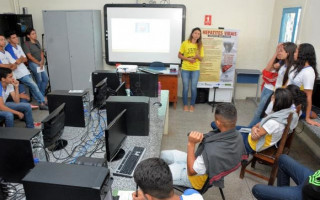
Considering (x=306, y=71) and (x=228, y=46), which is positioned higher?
(x=228, y=46)

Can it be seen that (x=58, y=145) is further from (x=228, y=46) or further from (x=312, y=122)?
(x=228, y=46)

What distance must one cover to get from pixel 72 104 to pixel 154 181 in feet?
5.00

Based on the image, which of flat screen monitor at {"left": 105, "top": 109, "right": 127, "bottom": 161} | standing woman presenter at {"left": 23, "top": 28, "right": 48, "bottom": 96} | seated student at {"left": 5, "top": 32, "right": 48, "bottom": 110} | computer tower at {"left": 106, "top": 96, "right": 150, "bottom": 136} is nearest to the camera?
flat screen monitor at {"left": 105, "top": 109, "right": 127, "bottom": 161}

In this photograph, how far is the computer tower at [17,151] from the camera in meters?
1.62

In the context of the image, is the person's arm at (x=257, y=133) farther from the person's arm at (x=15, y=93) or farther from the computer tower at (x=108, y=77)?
the person's arm at (x=15, y=93)

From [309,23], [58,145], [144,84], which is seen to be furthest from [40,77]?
[309,23]

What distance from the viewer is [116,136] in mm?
2025

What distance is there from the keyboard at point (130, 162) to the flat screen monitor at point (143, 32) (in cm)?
355

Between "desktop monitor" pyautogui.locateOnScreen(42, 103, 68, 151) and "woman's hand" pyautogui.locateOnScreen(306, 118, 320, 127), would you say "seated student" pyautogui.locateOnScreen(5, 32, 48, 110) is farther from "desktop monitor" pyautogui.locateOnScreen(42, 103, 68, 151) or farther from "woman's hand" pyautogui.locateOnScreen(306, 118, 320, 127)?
"woman's hand" pyautogui.locateOnScreen(306, 118, 320, 127)

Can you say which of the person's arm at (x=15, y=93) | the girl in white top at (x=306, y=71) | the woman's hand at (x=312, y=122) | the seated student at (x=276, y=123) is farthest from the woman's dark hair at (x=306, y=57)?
the person's arm at (x=15, y=93)

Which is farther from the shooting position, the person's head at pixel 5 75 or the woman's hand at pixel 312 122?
the person's head at pixel 5 75

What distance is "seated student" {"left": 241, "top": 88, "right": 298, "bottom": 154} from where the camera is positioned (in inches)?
95.1

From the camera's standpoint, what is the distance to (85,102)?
2.58 meters

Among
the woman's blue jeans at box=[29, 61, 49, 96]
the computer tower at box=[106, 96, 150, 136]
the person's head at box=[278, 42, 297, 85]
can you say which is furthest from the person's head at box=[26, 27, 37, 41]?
the person's head at box=[278, 42, 297, 85]
